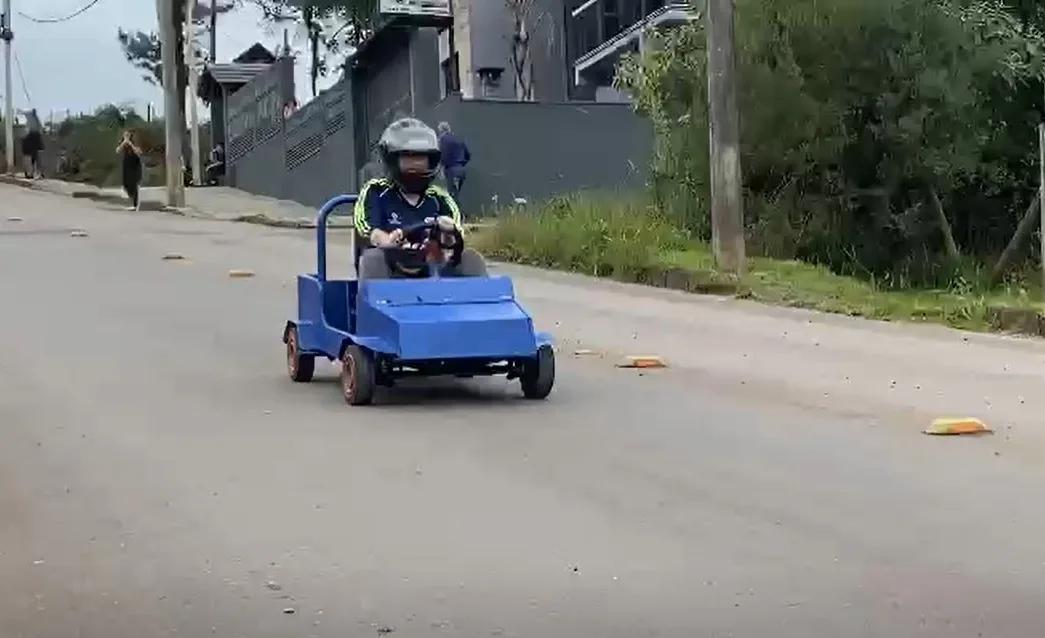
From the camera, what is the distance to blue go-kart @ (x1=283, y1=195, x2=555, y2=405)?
10.5 m

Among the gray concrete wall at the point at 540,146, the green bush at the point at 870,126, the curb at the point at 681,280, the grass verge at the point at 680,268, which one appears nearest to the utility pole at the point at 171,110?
the gray concrete wall at the point at 540,146

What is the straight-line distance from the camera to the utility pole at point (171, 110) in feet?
115

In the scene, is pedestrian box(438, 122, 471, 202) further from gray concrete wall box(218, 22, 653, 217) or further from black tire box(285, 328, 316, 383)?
black tire box(285, 328, 316, 383)

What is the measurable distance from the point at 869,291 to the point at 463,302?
9025 mm

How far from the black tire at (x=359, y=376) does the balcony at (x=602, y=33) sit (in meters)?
25.3

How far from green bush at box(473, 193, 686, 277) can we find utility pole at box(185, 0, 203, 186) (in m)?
21.5

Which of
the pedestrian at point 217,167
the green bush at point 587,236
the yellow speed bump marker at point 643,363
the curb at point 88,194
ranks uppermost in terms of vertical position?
the pedestrian at point 217,167

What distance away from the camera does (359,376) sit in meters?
10.7

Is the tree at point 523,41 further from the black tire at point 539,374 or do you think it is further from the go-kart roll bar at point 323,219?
the black tire at point 539,374

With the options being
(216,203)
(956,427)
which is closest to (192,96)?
(216,203)

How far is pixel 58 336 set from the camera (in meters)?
14.5

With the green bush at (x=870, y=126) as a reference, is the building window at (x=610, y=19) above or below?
above

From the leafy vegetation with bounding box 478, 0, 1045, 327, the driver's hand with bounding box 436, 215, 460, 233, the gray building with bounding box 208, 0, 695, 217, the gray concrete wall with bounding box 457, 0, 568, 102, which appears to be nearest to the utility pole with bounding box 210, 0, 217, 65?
the gray building with bounding box 208, 0, 695, 217

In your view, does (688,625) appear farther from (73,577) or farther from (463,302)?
(463,302)
